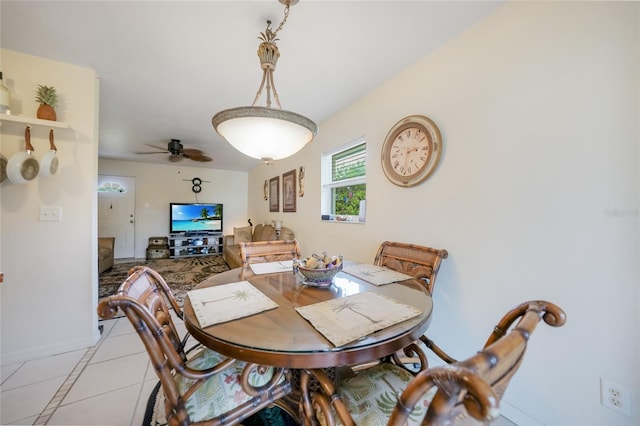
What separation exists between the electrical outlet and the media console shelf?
6.38 meters

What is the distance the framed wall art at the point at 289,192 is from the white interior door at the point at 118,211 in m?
4.00

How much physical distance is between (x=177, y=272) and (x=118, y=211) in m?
2.58

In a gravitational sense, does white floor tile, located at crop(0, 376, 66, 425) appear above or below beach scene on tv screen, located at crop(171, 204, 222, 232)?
below

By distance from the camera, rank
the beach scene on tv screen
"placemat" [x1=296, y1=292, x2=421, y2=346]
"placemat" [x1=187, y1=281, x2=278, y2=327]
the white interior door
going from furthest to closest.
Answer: the beach scene on tv screen
the white interior door
"placemat" [x1=187, y1=281, x2=278, y2=327]
"placemat" [x1=296, y1=292, x2=421, y2=346]

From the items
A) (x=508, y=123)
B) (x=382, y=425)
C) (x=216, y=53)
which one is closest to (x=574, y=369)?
(x=382, y=425)

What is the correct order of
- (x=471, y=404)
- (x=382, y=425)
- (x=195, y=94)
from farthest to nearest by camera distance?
(x=195, y=94), (x=382, y=425), (x=471, y=404)

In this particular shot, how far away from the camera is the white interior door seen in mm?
5203

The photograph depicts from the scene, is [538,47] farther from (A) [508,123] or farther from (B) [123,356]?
(B) [123,356]

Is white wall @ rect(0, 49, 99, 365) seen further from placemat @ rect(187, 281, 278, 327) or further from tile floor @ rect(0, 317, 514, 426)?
placemat @ rect(187, 281, 278, 327)

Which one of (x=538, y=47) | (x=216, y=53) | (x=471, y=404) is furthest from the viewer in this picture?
(x=216, y=53)

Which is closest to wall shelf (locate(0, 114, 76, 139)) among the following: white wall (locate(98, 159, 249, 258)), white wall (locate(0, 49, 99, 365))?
white wall (locate(0, 49, 99, 365))

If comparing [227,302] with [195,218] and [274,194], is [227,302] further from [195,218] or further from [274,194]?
[195,218]

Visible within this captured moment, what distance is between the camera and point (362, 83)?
2.10m

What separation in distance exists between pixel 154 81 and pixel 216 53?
0.83 meters
